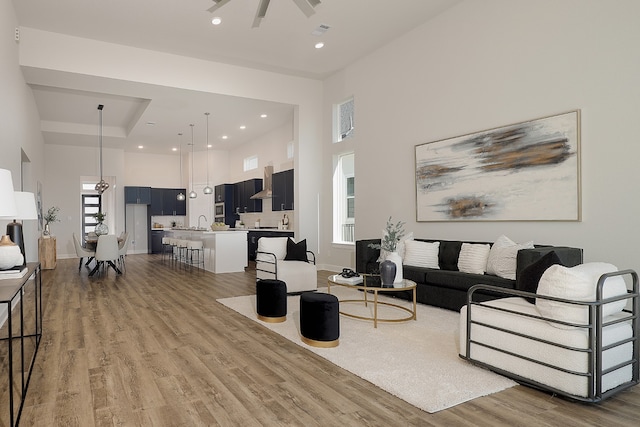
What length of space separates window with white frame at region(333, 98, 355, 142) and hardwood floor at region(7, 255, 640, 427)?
15.4ft

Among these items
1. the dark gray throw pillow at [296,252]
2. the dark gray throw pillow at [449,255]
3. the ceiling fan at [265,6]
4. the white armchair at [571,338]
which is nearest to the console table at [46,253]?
the dark gray throw pillow at [296,252]

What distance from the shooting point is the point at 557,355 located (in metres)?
2.52

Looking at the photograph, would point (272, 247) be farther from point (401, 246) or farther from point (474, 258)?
point (474, 258)

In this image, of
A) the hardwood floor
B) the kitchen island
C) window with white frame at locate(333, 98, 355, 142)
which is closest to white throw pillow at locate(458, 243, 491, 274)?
the hardwood floor

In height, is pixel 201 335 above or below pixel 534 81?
below

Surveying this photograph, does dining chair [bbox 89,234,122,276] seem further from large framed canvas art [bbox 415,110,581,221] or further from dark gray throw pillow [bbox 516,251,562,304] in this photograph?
dark gray throw pillow [bbox 516,251,562,304]

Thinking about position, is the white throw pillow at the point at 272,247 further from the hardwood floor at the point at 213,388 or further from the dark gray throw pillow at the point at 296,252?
the hardwood floor at the point at 213,388

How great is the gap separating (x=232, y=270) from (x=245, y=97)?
3409 mm

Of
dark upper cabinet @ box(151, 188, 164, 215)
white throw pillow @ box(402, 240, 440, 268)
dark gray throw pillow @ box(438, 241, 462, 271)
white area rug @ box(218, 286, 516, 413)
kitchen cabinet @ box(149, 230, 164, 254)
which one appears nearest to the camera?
white area rug @ box(218, 286, 516, 413)

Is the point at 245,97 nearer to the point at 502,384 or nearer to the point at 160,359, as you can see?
the point at 160,359

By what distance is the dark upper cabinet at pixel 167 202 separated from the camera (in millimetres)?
13430

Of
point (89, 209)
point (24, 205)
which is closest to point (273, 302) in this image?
point (24, 205)

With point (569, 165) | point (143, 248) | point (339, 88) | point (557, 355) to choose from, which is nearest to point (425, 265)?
point (569, 165)

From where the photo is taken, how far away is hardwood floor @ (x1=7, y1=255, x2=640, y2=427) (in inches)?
89.9
